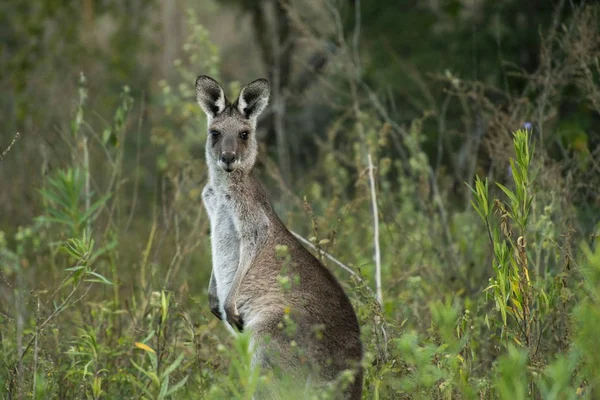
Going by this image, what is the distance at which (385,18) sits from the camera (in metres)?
9.38

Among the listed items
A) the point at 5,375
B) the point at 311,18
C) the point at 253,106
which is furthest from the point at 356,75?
the point at 311,18

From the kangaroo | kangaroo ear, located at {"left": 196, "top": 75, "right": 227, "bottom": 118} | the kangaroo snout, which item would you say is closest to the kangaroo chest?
the kangaroo

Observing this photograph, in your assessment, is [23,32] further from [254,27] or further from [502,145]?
[502,145]

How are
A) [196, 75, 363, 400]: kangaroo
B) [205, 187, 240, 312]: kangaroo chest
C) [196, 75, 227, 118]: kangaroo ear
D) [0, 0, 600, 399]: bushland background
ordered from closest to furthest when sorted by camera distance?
[0, 0, 600, 399]: bushland background, [196, 75, 363, 400]: kangaroo, [205, 187, 240, 312]: kangaroo chest, [196, 75, 227, 118]: kangaroo ear

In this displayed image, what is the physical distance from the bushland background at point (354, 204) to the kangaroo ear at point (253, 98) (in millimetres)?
709

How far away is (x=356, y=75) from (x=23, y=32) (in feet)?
19.9

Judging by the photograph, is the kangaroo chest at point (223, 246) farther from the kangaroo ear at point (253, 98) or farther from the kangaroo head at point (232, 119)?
the kangaroo ear at point (253, 98)

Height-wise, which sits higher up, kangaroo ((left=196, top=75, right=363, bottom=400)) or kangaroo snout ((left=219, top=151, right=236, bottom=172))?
kangaroo snout ((left=219, top=151, right=236, bottom=172))

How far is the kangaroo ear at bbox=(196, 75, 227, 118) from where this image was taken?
5.10 m

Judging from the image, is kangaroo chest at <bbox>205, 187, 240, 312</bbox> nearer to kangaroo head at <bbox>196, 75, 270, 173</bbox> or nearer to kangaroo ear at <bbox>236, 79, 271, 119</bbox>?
kangaroo head at <bbox>196, 75, 270, 173</bbox>

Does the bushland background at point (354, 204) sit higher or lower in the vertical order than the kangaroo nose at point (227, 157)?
lower

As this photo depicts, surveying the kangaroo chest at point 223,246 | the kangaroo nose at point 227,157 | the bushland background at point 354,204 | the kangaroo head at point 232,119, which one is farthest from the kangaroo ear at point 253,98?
the bushland background at point 354,204

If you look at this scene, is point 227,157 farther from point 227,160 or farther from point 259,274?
point 259,274

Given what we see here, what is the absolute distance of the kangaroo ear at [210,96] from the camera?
16.7 feet
